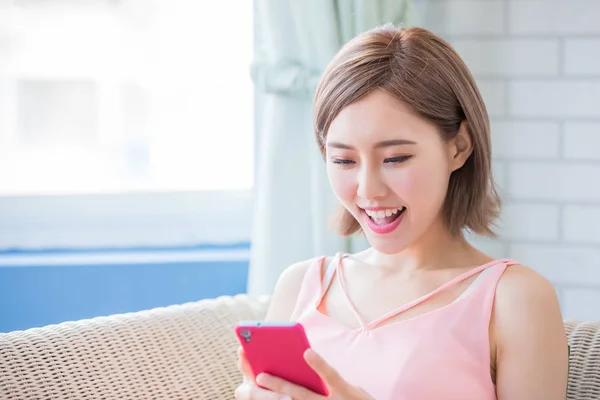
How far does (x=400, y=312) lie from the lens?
1464 millimetres

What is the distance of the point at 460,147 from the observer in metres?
1.45

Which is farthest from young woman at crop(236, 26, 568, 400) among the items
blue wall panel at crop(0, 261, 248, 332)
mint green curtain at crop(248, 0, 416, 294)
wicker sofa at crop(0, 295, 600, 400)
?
blue wall panel at crop(0, 261, 248, 332)

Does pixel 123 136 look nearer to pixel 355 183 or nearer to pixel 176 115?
pixel 176 115

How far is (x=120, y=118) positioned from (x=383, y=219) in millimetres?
1532

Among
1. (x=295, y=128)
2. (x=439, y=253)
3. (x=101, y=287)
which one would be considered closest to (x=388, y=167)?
(x=439, y=253)

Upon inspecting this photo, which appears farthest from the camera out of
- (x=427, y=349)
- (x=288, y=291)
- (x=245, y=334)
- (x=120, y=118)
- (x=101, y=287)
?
(x=120, y=118)

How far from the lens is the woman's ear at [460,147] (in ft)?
4.69

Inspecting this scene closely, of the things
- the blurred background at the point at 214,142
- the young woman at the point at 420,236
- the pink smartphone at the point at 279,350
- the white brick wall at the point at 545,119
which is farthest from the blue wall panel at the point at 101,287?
the pink smartphone at the point at 279,350

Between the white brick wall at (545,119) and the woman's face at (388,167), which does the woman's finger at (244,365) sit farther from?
the white brick wall at (545,119)

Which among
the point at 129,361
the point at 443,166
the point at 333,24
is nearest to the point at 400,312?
the point at 443,166

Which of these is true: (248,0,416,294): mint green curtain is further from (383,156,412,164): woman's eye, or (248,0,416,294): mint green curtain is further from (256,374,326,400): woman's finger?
(256,374,326,400): woman's finger

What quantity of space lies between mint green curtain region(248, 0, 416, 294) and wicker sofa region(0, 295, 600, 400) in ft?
1.81

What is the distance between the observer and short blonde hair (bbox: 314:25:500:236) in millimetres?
1380

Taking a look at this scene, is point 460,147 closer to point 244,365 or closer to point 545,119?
point 244,365
